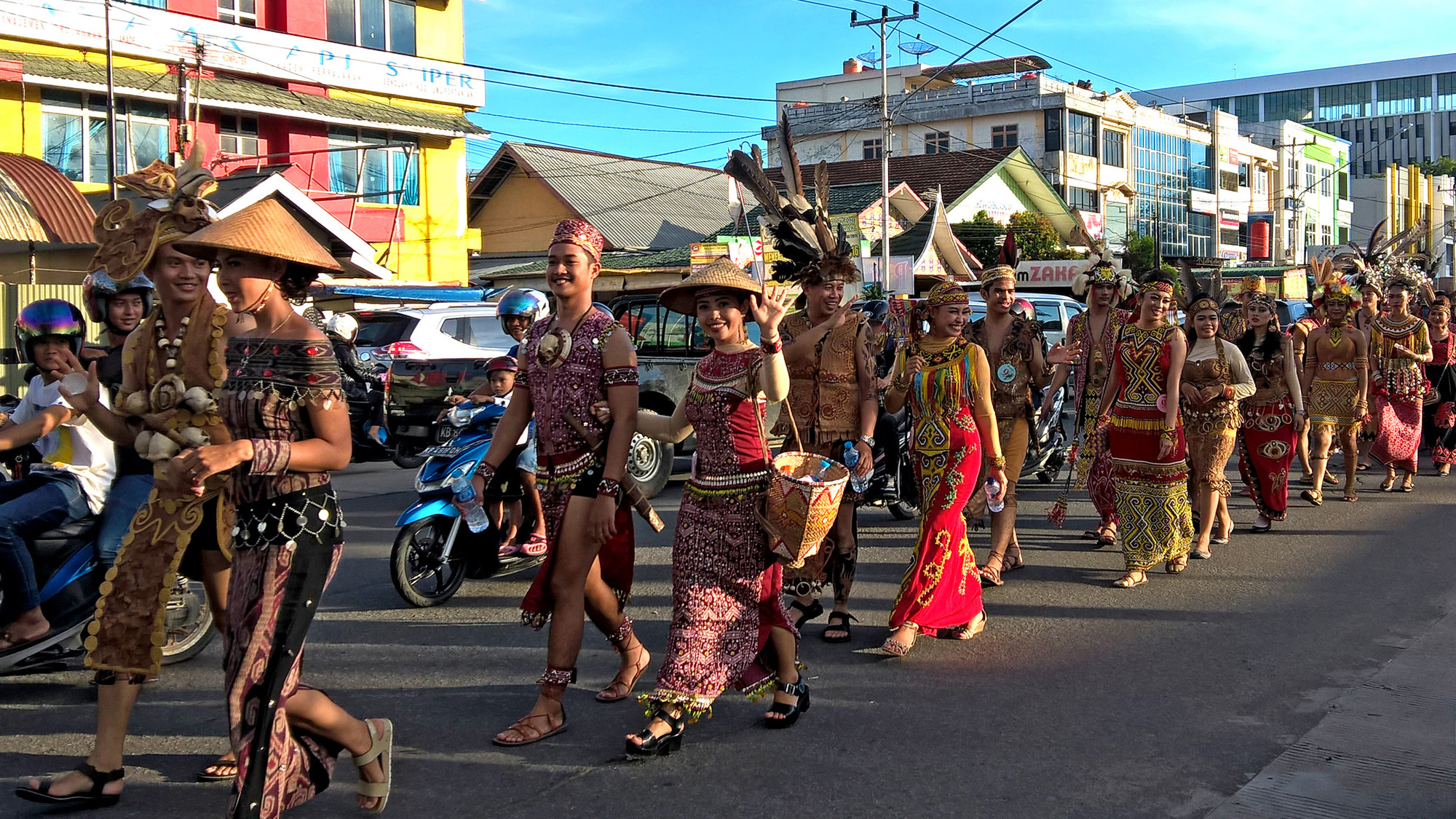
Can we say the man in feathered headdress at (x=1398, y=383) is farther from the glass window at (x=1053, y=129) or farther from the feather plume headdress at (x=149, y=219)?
the glass window at (x=1053, y=129)

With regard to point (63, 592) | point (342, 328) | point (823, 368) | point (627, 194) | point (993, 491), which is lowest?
point (63, 592)

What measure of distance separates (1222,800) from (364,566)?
5818mm

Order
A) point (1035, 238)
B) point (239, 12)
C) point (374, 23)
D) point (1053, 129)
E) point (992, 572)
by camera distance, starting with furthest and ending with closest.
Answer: point (1053, 129)
point (1035, 238)
point (374, 23)
point (239, 12)
point (992, 572)

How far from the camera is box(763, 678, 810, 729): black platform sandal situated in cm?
488

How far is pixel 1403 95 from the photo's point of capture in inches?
4742

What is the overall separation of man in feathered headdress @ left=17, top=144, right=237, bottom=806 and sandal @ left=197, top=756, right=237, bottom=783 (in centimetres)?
31

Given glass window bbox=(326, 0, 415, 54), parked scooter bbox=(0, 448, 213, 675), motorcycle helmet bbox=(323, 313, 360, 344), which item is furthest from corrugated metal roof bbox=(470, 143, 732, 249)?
parked scooter bbox=(0, 448, 213, 675)

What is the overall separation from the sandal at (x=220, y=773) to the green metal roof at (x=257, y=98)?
70.7ft

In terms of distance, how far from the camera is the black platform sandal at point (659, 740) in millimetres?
4492

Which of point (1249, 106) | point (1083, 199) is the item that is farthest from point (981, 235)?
point (1249, 106)

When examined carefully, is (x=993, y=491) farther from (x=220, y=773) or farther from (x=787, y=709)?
(x=220, y=773)

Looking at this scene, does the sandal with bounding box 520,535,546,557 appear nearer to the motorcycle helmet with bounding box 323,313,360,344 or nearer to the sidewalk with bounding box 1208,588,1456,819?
the sidewalk with bounding box 1208,588,1456,819

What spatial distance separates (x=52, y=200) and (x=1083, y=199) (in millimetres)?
44131

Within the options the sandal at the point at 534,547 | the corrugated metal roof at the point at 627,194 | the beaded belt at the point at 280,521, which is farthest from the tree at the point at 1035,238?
the beaded belt at the point at 280,521
